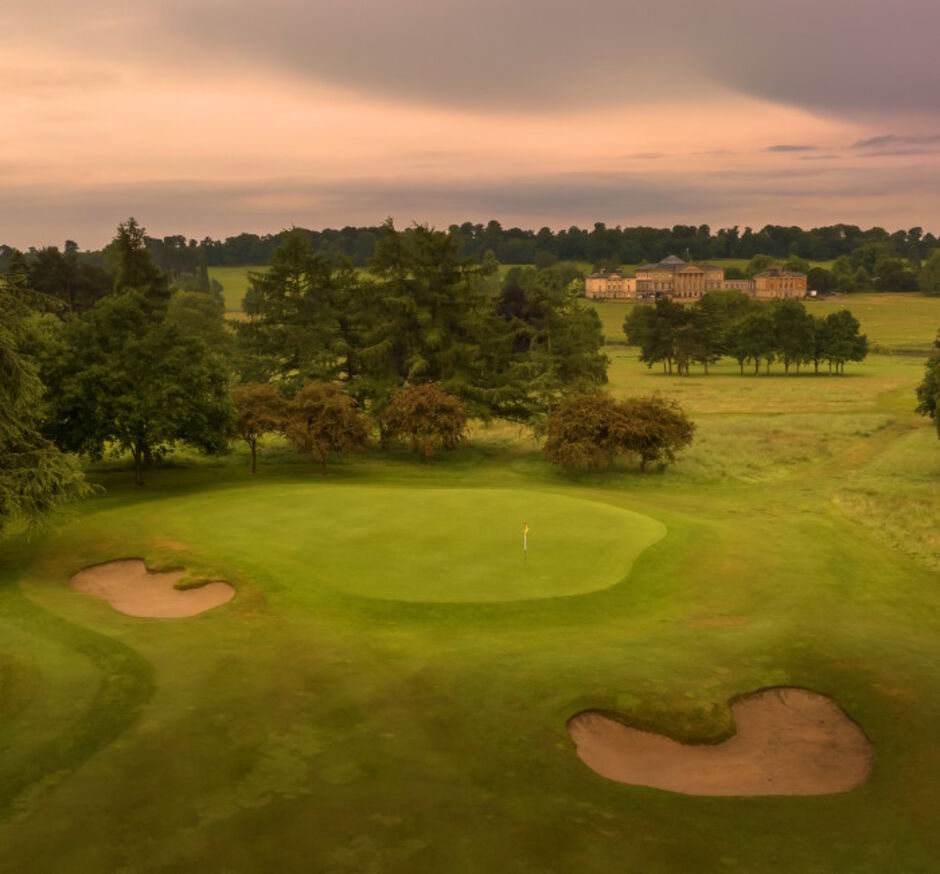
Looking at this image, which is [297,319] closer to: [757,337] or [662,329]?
[662,329]

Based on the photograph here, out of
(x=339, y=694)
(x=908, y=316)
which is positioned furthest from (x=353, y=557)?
(x=908, y=316)

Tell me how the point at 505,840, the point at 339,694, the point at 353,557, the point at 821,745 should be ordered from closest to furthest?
the point at 505,840, the point at 821,745, the point at 339,694, the point at 353,557

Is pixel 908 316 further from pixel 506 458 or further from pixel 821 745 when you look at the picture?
pixel 821 745

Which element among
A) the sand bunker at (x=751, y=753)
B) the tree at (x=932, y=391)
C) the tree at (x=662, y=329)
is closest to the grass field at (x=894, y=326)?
the tree at (x=662, y=329)

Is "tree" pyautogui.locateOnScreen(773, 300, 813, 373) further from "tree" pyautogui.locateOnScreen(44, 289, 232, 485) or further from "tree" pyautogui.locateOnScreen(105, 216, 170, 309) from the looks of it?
"tree" pyautogui.locateOnScreen(44, 289, 232, 485)

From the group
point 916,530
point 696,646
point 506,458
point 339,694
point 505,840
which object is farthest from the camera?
point 506,458

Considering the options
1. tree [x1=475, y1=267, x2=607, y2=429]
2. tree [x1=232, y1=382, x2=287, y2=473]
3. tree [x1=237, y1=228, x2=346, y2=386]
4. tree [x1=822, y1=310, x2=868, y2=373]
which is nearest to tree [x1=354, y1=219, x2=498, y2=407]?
tree [x1=475, y1=267, x2=607, y2=429]
